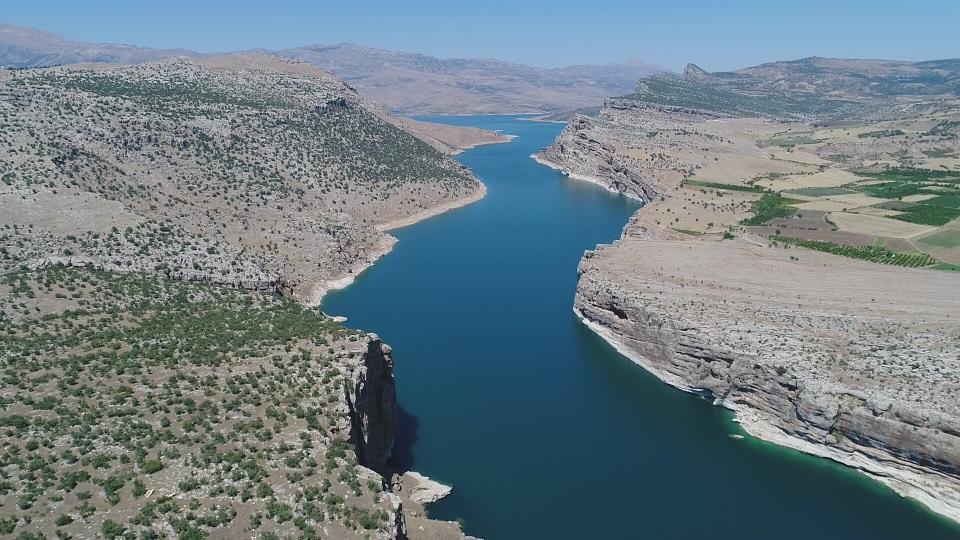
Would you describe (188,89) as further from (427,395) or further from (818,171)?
(818,171)

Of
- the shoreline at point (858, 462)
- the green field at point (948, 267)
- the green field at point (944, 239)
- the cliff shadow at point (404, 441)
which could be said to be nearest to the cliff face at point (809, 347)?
the shoreline at point (858, 462)

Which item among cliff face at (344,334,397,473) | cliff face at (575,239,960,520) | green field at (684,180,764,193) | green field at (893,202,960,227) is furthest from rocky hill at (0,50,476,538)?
green field at (893,202,960,227)

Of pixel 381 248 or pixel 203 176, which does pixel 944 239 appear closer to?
pixel 381 248

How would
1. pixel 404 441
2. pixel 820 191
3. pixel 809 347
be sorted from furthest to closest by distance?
pixel 820 191 → pixel 809 347 → pixel 404 441

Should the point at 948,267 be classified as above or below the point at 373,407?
above

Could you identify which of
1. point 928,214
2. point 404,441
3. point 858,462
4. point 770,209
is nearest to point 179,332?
point 404,441

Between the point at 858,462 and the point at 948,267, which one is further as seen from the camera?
the point at 948,267

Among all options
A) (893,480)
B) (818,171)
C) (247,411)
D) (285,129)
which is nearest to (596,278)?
(893,480)

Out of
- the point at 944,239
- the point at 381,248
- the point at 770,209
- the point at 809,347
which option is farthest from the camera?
the point at 770,209
